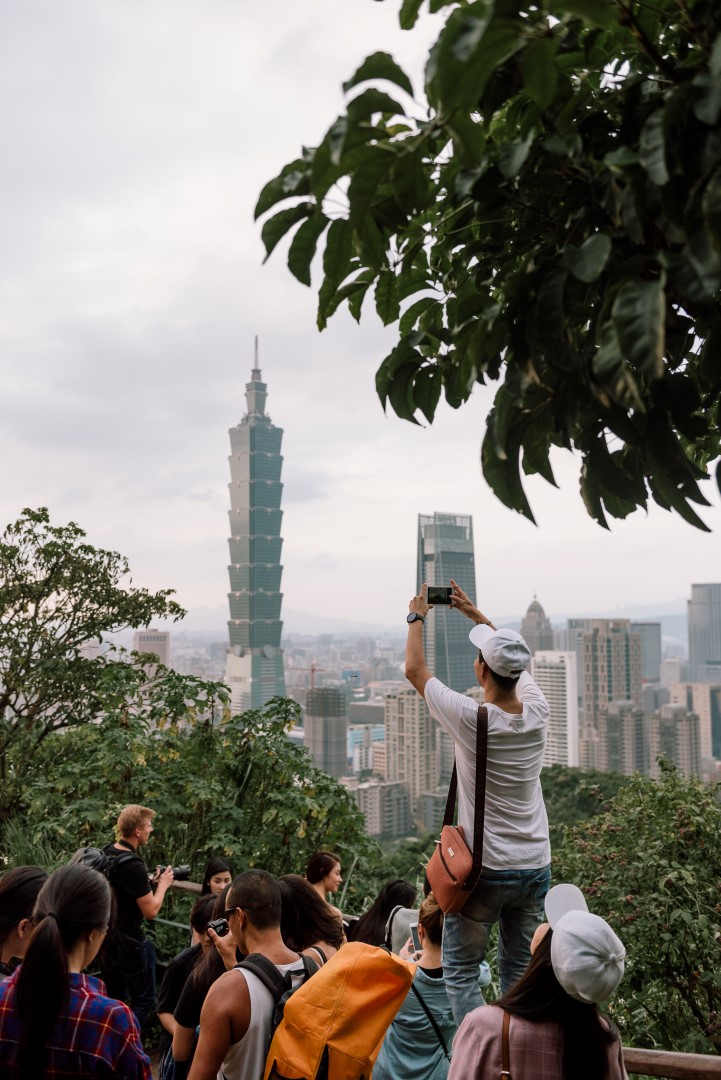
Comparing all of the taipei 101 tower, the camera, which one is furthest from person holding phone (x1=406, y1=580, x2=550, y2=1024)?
the taipei 101 tower

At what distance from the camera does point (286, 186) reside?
979 millimetres

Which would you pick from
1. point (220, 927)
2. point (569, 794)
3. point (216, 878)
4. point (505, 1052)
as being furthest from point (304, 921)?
point (569, 794)

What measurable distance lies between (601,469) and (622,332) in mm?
300

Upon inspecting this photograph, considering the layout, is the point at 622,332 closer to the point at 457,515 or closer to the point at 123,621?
the point at 123,621

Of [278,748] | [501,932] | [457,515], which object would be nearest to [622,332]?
[501,932]

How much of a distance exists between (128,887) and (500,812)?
1575 mm

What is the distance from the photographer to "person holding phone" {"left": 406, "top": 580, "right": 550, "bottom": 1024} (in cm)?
193

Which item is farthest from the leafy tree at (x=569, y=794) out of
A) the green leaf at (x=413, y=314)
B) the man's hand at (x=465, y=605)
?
the green leaf at (x=413, y=314)

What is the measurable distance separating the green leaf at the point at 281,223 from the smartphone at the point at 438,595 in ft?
4.24

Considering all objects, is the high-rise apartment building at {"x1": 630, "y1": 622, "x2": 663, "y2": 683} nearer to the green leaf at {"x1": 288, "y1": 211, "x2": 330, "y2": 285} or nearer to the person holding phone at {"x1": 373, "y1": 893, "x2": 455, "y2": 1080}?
the person holding phone at {"x1": 373, "y1": 893, "x2": 455, "y2": 1080}

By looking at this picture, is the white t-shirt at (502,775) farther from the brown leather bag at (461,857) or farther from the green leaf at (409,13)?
the green leaf at (409,13)

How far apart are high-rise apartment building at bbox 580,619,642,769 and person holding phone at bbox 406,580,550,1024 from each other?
46480 millimetres

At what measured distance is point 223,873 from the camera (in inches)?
126

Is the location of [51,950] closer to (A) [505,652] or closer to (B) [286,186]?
(A) [505,652]
